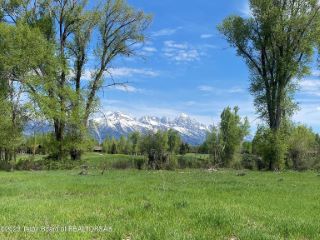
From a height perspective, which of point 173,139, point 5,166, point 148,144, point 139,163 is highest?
point 173,139

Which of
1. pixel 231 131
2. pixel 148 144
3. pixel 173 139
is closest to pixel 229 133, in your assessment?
pixel 231 131

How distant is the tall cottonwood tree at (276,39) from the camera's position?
44.4 m

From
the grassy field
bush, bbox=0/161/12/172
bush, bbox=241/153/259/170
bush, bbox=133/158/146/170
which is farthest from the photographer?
bush, bbox=241/153/259/170

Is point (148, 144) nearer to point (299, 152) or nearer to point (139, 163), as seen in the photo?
point (299, 152)

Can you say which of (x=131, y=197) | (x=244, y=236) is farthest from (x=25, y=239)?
(x=131, y=197)

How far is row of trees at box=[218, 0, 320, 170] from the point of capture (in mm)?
44344

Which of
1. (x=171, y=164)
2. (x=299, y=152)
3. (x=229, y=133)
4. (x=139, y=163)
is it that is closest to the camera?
(x=171, y=164)

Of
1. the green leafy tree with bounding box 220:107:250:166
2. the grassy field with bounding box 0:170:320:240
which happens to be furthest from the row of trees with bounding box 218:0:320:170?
the green leafy tree with bounding box 220:107:250:166

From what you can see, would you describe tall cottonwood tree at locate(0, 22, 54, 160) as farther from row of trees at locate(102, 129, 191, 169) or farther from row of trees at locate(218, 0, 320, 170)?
row of trees at locate(102, 129, 191, 169)

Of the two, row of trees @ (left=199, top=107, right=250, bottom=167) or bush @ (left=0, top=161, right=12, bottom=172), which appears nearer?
bush @ (left=0, top=161, right=12, bottom=172)

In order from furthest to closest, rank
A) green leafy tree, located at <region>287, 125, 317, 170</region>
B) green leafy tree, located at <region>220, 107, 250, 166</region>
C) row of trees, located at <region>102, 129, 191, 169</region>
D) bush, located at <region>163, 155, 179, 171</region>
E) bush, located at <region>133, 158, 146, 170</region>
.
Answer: row of trees, located at <region>102, 129, 191, 169</region> → green leafy tree, located at <region>220, 107, 250, 166</region> → green leafy tree, located at <region>287, 125, 317, 170</region> → bush, located at <region>133, 158, 146, 170</region> → bush, located at <region>163, 155, 179, 171</region>

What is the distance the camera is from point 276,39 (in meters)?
45.1

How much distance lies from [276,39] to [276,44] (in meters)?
0.68

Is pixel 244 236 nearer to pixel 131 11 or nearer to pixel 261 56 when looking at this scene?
pixel 261 56
